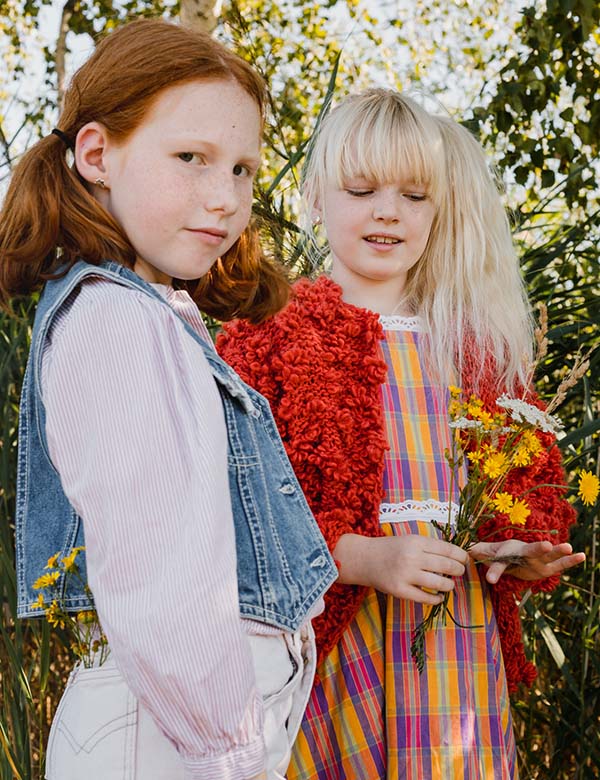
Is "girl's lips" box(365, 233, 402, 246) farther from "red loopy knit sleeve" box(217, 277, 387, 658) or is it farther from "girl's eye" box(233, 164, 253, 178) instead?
"girl's eye" box(233, 164, 253, 178)

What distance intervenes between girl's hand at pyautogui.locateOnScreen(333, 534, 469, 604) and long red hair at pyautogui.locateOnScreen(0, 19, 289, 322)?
2.27 ft

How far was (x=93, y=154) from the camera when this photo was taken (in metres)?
1.29

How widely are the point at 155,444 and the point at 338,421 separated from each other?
85 centimetres

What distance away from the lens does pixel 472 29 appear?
8852 millimetres

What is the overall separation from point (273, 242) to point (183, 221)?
1.29 metres

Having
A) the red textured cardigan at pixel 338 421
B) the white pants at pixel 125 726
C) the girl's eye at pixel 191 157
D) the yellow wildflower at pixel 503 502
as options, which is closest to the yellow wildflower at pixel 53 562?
the white pants at pixel 125 726

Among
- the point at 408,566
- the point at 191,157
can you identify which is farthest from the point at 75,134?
the point at 408,566

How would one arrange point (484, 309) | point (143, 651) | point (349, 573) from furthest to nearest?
point (484, 309)
point (349, 573)
point (143, 651)

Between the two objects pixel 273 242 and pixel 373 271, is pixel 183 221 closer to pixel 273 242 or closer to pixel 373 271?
pixel 373 271

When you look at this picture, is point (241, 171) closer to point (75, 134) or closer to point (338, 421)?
point (75, 134)

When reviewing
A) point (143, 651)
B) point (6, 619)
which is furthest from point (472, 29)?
point (143, 651)

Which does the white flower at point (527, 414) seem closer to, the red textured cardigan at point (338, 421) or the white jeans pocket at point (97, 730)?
the red textured cardigan at point (338, 421)

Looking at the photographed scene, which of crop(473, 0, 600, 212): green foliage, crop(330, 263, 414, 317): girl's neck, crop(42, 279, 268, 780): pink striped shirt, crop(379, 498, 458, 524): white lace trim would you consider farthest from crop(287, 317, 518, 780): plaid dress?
crop(473, 0, 600, 212): green foliage

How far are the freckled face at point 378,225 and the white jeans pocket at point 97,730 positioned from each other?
42.4 inches
